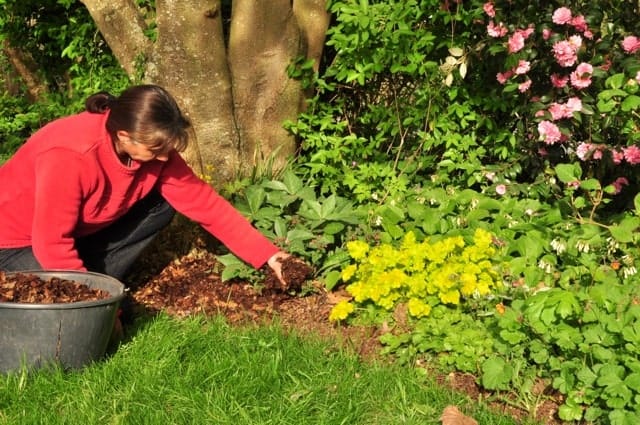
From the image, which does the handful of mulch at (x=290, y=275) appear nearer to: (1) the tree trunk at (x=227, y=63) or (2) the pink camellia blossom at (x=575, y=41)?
(1) the tree trunk at (x=227, y=63)

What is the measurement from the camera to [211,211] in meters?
4.04

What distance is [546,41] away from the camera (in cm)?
436

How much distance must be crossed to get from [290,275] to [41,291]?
1.20 metres

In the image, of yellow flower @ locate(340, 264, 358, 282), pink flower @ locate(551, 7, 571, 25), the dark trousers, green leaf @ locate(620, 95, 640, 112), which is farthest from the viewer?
pink flower @ locate(551, 7, 571, 25)

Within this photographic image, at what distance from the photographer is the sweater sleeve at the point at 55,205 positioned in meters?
3.42

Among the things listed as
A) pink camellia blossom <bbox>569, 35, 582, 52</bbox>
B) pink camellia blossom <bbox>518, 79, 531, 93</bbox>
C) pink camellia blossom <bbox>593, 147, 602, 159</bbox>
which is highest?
pink camellia blossom <bbox>569, 35, 582, 52</bbox>

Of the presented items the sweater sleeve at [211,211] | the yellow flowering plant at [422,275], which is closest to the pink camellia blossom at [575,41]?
the yellow flowering plant at [422,275]

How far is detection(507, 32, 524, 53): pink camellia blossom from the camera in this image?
432 centimetres

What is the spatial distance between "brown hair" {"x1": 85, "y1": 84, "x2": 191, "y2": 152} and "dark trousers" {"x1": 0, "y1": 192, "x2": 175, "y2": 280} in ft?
2.25

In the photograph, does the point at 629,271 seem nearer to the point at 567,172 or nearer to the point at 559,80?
the point at 567,172

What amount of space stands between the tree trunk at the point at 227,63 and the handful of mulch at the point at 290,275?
1.02 m

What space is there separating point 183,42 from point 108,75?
1.62 meters

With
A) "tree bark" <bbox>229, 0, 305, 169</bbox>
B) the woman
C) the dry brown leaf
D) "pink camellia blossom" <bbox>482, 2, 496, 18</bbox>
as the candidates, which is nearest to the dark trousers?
the woman

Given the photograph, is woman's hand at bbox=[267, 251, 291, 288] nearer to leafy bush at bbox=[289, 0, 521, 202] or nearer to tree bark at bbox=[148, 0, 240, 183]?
leafy bush at bbox=[289, 0, 521, 202]
